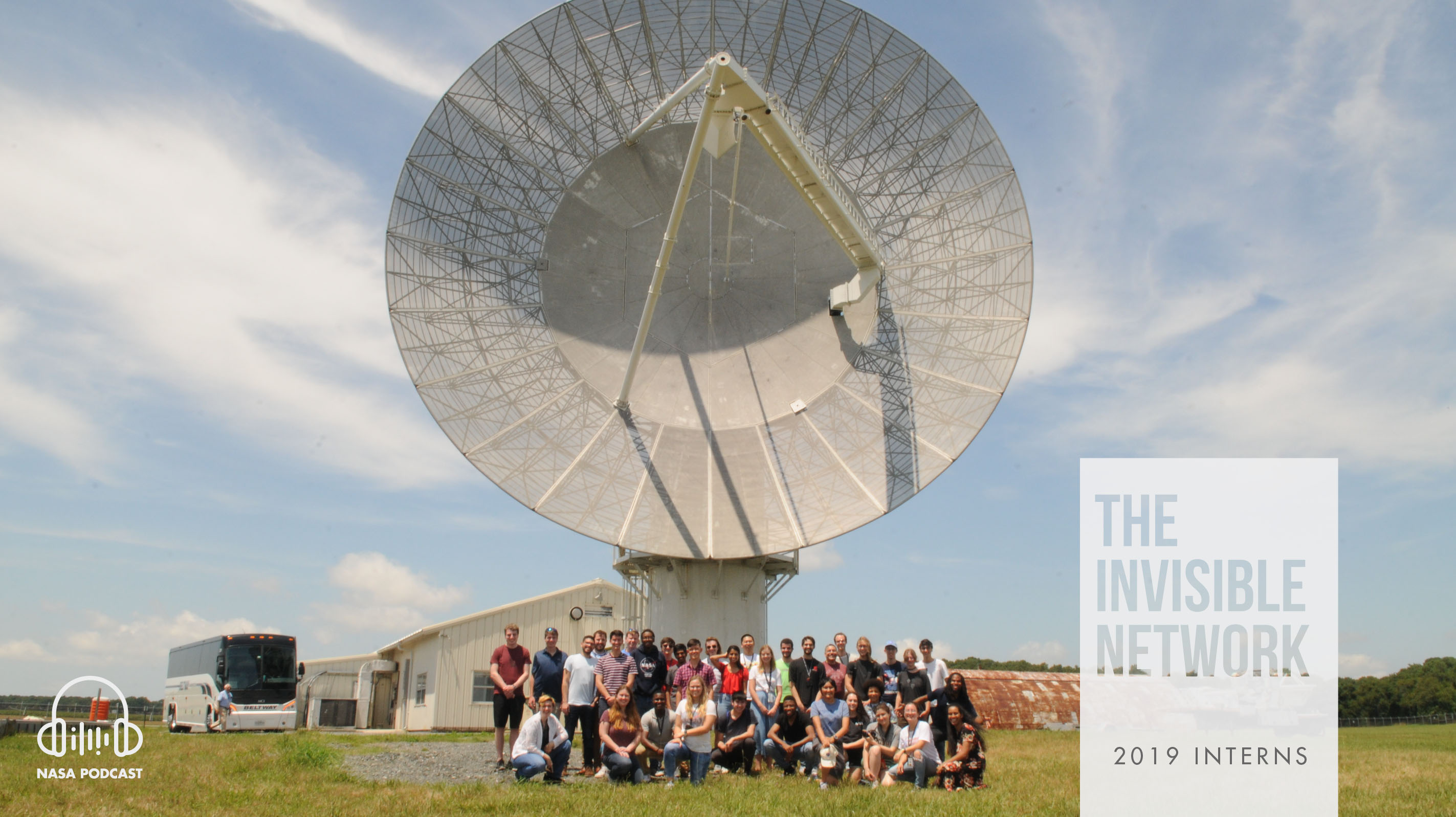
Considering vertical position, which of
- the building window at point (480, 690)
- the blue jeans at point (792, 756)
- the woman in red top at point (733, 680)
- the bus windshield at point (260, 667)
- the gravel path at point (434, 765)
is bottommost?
the building window at point (480, 690)

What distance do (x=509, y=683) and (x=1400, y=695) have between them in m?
86.7

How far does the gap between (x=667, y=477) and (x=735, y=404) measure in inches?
106

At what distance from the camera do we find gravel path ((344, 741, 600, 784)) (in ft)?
41.7

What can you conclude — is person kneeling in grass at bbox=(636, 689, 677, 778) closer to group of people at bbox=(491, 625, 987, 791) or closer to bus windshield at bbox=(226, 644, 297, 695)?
group of people at bbox=(491, 625, 987, 791)

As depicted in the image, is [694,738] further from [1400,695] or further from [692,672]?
[1400,695]

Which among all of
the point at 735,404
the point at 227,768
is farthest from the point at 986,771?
the point at 735,404

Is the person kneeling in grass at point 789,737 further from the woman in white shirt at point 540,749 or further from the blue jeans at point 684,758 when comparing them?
the woman in white shirt at point 540,749

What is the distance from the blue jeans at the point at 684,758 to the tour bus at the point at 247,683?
25.0m

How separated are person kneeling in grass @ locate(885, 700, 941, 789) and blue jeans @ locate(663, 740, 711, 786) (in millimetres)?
2361

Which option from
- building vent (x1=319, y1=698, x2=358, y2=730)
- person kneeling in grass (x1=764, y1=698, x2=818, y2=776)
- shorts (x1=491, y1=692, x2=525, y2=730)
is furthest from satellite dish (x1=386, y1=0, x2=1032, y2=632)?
building vent (x1=319, y1=698, x2=358, y2=730)

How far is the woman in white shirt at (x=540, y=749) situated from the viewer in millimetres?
12039

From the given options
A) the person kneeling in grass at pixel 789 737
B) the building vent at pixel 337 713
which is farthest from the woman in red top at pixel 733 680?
the building vent at pixel 337 713

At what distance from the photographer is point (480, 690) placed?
122ft

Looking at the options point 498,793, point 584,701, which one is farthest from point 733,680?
point 498,793
